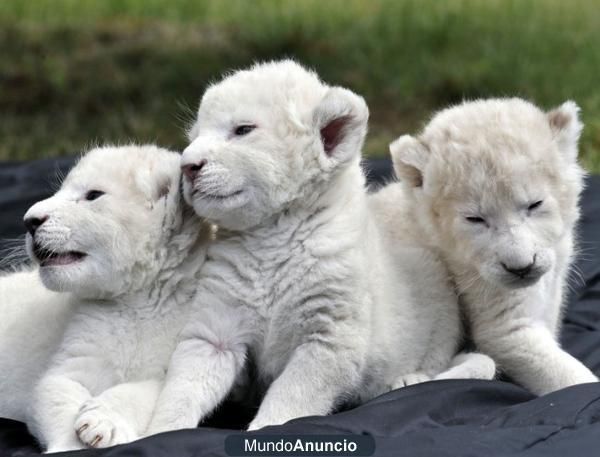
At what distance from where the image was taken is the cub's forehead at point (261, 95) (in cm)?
367

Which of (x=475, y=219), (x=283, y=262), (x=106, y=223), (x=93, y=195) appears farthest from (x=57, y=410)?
(x=475, y=219)

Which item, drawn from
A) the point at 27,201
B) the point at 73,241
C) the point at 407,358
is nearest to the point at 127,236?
the point at 73,241

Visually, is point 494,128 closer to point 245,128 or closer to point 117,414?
point 245,128

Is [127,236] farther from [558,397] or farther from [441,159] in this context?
[558,397]

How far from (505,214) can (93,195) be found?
142cm

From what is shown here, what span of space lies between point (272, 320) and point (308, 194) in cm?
44

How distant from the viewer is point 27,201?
19.2 feet

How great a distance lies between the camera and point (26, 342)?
4.09 meters

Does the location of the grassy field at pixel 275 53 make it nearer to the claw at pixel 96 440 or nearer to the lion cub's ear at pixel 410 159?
the lion cub's ear at pixel 410 159

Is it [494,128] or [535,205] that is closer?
[535,205]

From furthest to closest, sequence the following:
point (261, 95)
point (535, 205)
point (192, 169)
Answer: point (535, 205) < point (261, 95) < point (192, 169)

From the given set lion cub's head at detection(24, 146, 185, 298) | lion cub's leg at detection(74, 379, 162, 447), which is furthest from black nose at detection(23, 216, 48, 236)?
lion cub's leg at detection(74, 379, 162, 447)

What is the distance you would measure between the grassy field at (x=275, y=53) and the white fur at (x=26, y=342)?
4.72 meters

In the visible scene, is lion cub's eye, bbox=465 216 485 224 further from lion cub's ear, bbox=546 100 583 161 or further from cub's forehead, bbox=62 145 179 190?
cub's forehead, bbox=62 145 179 190
